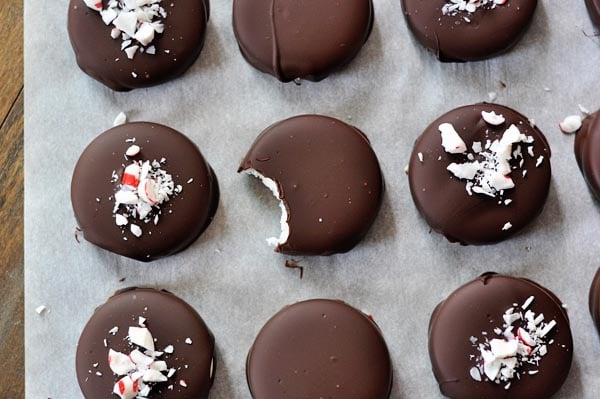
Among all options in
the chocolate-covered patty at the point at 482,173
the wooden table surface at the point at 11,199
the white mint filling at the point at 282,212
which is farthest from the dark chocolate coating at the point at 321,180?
the wooden table surface at the point at 11,199

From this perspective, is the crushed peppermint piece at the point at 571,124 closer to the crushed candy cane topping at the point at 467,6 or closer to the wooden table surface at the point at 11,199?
the crushed candy cane topping at the point at 467,6

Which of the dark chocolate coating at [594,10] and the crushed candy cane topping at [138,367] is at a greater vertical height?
the dark chocolate coating at [594,10]

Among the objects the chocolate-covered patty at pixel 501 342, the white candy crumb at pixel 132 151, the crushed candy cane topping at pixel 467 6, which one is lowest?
the chocolate-covered patty at pixel 501 342

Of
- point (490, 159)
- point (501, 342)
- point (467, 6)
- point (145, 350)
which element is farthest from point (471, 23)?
point (145, 350)

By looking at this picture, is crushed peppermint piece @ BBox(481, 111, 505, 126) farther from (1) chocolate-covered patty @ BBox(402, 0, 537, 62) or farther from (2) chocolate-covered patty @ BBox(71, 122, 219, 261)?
(2) chocolate-covered patty @ BBox(71, 122, 219, 261)

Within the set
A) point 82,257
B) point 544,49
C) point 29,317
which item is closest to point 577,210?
point 544,49

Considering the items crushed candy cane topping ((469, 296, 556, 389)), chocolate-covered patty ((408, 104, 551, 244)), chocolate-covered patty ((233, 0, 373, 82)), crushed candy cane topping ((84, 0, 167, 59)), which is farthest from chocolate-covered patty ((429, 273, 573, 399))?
crushed candy cane topping ((84, 0, 167, 59))
